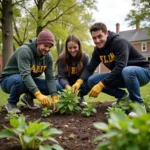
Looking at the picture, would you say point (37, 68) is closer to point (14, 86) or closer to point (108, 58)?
point (14, 86)

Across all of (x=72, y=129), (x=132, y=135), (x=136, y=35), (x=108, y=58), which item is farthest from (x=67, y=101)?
(x=136, y=35)

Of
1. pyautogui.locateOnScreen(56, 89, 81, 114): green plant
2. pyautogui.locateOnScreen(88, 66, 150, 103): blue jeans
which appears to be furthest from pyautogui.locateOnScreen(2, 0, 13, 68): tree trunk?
pyautogui.locateOnScreen(56, 89, 81, 114): green plant

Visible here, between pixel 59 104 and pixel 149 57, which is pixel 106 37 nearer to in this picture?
pixel 59 104

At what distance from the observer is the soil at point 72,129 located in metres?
2.05

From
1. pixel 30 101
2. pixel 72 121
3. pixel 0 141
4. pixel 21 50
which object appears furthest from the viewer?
pixel 30 101

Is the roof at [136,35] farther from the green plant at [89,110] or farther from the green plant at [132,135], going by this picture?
the green plant at [132,135]

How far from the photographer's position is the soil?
205cm

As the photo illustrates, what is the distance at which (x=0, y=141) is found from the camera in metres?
2.15

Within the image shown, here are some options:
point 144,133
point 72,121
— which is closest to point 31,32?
point 72,121

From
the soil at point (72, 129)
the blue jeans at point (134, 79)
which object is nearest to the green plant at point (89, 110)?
the soil at point (72, 129)

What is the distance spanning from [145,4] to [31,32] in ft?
30.1

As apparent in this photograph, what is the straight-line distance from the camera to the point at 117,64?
333 cm

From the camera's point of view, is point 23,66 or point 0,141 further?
point 23,66

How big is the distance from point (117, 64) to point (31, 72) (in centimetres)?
128
